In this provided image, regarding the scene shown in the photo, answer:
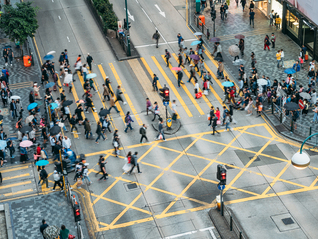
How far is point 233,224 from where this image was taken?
2733cm

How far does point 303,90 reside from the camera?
3775cm

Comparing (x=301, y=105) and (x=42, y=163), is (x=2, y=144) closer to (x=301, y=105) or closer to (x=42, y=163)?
(x=42, y=163)

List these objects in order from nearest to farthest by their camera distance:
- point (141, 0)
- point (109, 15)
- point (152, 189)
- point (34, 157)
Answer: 1. point (152, 189)
2. point (34, 157)
3. point (109, 15)
4. point (141, 0)

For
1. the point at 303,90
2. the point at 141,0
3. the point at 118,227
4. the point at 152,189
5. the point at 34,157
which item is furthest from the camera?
the point at 141,0

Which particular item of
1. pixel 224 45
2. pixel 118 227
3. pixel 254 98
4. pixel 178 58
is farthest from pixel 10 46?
pixel 118 227

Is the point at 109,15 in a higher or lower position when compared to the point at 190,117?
higher

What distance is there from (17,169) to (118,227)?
882 cm

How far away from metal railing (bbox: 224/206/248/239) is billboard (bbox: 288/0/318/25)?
20883 millimetres

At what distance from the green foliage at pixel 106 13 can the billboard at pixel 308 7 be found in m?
16.6

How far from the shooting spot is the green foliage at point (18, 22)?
148 feet

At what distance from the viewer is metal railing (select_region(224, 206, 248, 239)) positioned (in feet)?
87.0

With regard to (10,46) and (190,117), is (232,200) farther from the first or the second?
(10,46)

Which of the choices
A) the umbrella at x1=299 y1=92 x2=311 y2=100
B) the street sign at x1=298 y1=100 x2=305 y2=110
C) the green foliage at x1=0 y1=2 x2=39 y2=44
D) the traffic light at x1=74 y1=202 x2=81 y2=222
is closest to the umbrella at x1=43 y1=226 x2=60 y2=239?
the traffic light at x1=74 y1=202 x2=81 y2=222

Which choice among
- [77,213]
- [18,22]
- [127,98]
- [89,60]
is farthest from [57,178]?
[18,22]
